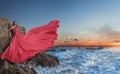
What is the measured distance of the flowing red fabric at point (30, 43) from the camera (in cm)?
932

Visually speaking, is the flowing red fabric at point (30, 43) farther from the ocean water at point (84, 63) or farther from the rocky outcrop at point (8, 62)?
the ocean water at point (84, 63)

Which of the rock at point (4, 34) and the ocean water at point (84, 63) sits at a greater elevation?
the rock at point (4, 34)

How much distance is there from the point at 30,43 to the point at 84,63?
20.2 feet

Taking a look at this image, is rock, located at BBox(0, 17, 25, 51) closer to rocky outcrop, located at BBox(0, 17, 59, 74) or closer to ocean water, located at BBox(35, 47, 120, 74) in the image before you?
rocky outcrop, located at BBox(0, 17, 59, 74)

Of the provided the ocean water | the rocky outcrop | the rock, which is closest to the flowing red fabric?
the rocky outcrop

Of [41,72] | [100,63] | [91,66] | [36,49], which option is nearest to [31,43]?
[36,49]

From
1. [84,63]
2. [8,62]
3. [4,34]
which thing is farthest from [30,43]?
[84,63]

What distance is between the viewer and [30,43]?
9625mm

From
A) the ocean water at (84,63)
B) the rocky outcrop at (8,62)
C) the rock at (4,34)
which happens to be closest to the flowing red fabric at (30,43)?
the rocky outcrop at (8,62)

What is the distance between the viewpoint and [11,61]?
391 inches

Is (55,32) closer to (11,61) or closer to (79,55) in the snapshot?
(11,61)

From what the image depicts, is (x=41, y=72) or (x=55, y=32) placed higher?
(x=55, y=32)

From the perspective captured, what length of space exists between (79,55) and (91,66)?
4.02 metres

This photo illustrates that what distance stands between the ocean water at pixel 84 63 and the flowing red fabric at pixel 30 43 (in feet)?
7.80
